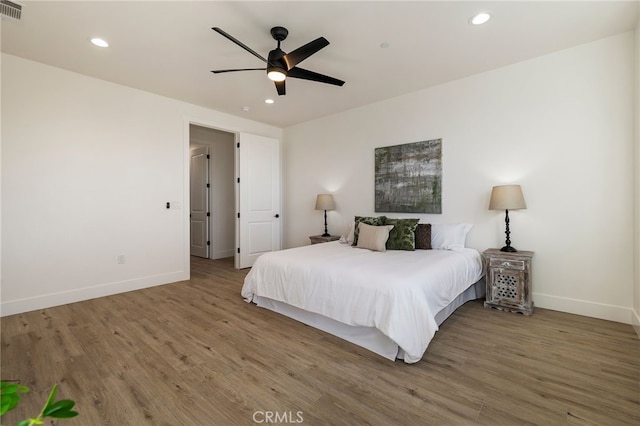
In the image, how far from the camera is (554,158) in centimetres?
304

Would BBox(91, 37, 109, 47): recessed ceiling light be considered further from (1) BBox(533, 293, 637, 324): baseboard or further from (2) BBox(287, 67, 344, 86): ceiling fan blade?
(1) BBox(533, 293, 637, 324): baseboard

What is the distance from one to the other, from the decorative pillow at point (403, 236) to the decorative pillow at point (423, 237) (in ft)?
0.21

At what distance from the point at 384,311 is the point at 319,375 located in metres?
0.63

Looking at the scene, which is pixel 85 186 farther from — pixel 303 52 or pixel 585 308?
pixel 585 308

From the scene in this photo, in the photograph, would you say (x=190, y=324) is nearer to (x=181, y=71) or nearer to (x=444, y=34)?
(x=181, y=71)

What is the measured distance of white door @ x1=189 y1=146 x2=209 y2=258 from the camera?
6.25 m

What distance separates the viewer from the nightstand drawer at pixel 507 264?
294 centimetres

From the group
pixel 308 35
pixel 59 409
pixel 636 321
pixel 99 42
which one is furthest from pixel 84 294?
pixel 636 321

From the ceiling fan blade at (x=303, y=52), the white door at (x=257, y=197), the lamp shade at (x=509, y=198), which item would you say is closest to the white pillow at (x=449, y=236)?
the lamp shade at (x=509, y=198)

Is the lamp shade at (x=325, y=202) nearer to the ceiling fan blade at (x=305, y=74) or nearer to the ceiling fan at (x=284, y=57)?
the ceiling fan blade at (x=305, y=74)

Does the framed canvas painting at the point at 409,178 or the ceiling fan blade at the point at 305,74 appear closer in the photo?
the ceiling fan blade at the point at 305,74

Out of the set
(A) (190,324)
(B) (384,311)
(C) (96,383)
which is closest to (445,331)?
(B) (384,311)

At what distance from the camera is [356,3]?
2258 millimetres

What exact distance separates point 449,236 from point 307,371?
2.41 m
